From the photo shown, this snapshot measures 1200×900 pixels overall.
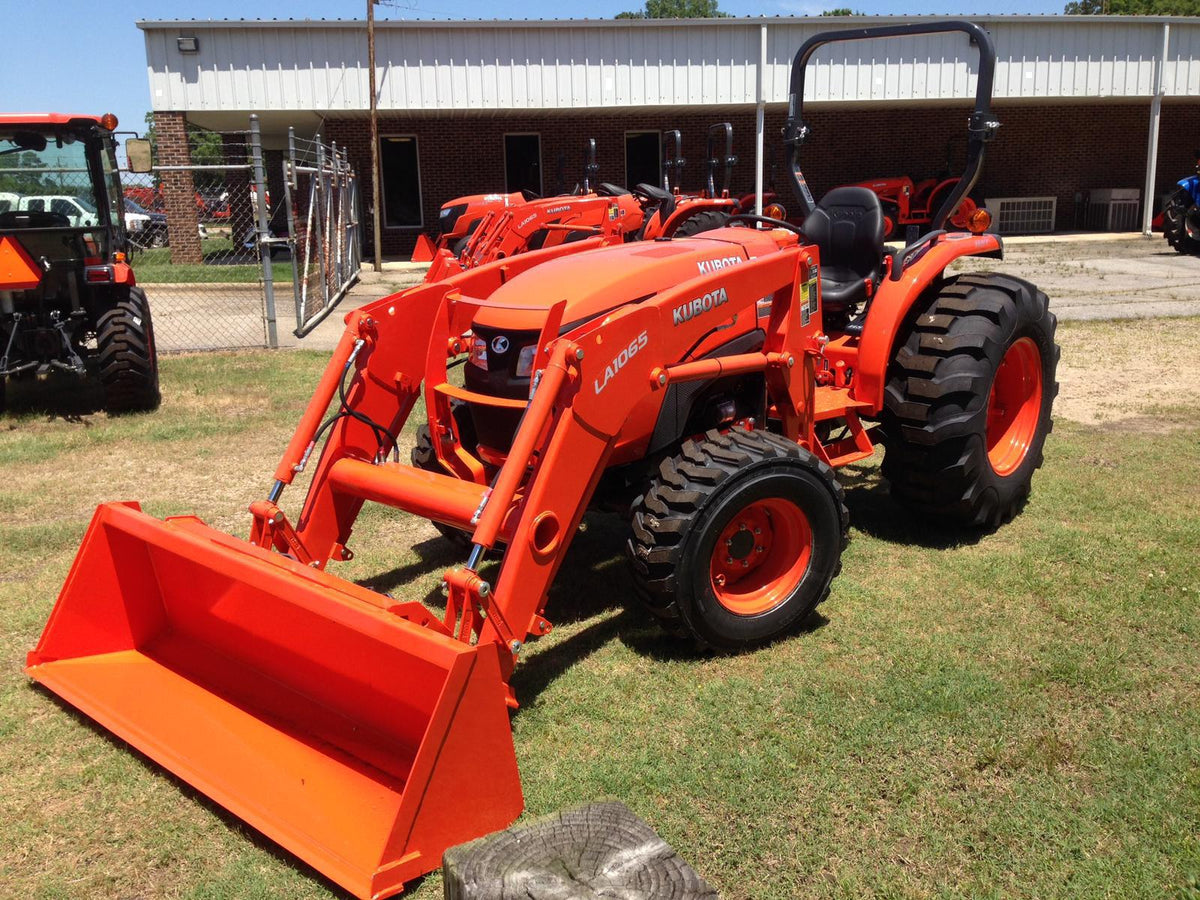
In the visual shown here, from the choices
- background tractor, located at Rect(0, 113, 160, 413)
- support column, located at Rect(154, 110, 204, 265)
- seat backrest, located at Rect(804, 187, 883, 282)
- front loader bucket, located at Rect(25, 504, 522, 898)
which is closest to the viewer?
front loader bucket, located at Rect(25, 504, 522, 898)

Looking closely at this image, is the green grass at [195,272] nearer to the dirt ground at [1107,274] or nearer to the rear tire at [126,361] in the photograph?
the rear tire at [126,361]

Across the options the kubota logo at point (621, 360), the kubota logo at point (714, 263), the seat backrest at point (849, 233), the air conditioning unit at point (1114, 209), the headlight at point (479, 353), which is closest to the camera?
the kubota logo at point (621, 360)

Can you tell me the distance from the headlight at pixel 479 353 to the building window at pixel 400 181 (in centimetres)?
1955

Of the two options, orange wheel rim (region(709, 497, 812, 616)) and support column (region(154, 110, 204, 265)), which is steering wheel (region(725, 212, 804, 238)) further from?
support column (region(154, 110, 204, 265))

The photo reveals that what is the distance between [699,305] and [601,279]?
484 millimetres

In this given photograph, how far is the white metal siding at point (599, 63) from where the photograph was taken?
1936 cm

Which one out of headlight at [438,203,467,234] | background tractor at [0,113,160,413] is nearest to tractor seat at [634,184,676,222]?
headlight at [438,203,467,234]

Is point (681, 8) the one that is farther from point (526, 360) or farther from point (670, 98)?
point (526, 360)

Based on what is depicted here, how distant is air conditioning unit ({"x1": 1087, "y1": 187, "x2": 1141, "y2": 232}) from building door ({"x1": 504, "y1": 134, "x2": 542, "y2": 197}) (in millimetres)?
13388

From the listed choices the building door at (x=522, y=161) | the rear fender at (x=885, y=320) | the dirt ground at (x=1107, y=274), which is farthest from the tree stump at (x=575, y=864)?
the building door at (x=522, y=161)

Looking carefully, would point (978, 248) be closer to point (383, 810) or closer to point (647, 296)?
point (647, 296)

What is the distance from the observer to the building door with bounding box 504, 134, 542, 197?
22.7m

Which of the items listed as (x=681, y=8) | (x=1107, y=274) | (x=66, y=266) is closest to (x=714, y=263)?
(x=66, y=266)

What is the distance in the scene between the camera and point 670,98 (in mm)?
20656
